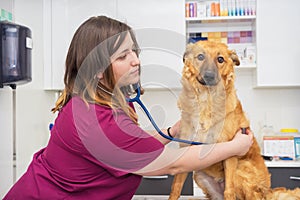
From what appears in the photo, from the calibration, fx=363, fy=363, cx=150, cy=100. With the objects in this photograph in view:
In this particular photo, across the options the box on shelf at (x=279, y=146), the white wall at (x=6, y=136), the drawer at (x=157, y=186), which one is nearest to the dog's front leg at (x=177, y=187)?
the white wall at (x=6, y=136)

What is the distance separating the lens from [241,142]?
3.90ft

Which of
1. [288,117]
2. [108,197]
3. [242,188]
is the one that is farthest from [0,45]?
[288,117]

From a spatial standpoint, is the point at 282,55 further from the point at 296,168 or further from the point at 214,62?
the point at 214,62

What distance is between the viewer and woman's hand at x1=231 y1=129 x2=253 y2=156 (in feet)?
3.87

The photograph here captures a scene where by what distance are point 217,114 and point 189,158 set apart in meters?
0.21

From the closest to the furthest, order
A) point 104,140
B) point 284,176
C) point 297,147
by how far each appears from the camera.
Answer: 1. point 104,140
2. point 284,176
3. point 297,147

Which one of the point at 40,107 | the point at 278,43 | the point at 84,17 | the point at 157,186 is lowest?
the point at 157,186

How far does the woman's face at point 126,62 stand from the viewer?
1.13 meters

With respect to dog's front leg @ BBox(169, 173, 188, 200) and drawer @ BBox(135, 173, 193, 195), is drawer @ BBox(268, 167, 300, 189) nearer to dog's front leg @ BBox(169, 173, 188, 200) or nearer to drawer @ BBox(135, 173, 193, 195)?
drawer @ BBox(135, 173, 193, 195)

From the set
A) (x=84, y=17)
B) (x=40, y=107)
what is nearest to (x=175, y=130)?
(x=40, y=107)

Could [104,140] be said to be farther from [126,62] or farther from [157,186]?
[157,186]

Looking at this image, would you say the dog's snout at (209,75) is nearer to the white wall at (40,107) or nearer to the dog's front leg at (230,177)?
the white wall at (40,107)

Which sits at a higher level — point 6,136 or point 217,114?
point 217,114

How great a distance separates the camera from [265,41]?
2.61 m
